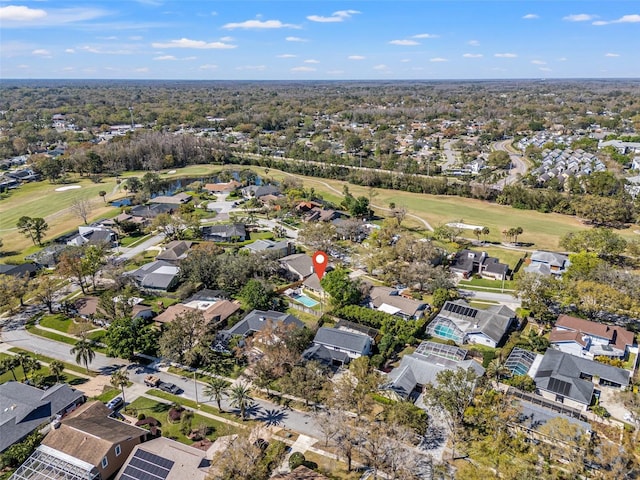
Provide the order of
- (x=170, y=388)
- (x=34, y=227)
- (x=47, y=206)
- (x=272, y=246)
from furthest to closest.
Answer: (x=47, y=206) < (x=34, y=227) < (x=272, y=246) < (x=170, y=388)

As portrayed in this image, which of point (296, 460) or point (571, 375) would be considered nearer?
point (296, 460)

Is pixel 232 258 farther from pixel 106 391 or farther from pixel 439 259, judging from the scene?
pixel 439 259

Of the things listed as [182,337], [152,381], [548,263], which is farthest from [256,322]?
[548,263]

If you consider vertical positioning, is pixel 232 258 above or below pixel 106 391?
above

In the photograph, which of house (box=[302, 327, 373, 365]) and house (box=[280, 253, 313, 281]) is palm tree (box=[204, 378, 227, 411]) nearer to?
house (box=[302, 327, 373, 365])

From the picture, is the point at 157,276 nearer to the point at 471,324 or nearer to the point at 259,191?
the point at 471,324

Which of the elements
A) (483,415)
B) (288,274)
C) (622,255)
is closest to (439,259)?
(288,274)

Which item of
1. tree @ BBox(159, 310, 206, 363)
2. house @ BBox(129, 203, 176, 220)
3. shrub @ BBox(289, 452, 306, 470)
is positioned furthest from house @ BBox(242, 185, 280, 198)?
shrub @ BBox(289, 452, 306, 470)
